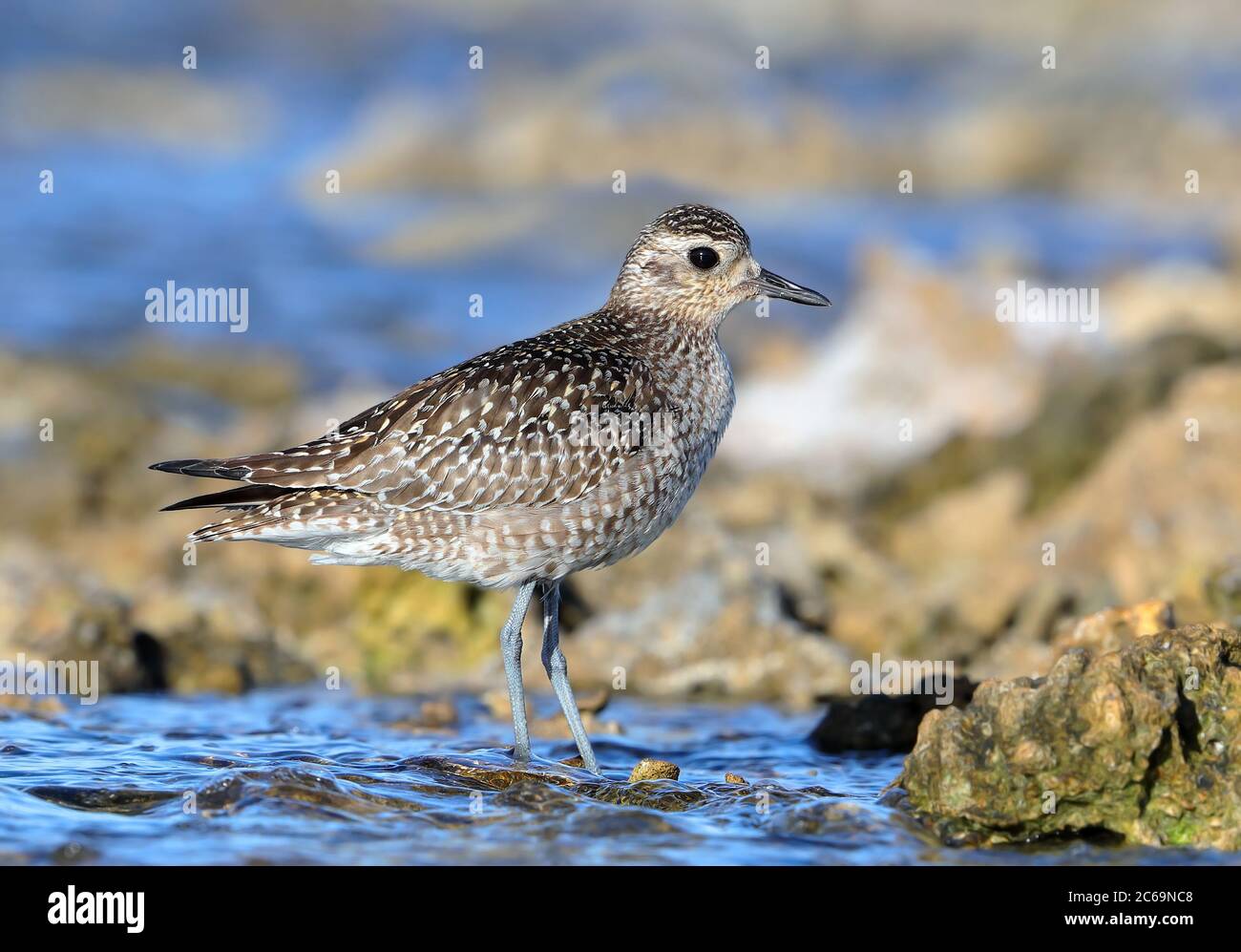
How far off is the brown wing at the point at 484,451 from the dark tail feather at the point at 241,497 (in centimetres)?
6

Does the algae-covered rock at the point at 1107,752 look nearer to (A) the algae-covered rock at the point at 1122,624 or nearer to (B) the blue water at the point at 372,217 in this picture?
(A) the algae-covered rock at the point at 1122,624

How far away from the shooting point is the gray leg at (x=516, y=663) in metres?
8.79

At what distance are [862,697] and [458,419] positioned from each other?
108 inches

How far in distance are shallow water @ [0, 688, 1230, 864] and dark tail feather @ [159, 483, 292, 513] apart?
127cm

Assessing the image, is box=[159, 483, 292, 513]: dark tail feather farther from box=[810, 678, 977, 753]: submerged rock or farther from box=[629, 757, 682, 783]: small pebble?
box=[810, 678, 977, 753]: submerged rock

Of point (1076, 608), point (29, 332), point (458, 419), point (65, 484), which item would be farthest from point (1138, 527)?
point (29, 332)

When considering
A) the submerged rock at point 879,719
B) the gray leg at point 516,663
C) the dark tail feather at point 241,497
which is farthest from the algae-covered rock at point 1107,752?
the dark tail feather at point 241,497

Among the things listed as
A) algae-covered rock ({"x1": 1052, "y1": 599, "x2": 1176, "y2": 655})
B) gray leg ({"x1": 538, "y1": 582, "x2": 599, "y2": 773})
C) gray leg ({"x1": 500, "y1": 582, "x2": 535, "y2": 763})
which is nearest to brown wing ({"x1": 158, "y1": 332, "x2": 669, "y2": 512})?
gray leg ({"x1": 500, "y1": 582, "x2": 535, "y2": 763})

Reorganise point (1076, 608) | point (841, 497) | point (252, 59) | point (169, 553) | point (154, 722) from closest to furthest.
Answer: point (154, 722), point (1076, 608), point (169, 553), point (841, 497), point (252, 59)

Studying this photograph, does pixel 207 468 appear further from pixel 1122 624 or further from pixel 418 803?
pixel 1122 624

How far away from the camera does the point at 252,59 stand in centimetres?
2452

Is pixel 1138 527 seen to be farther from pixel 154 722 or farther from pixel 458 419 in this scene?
pixel 154 722

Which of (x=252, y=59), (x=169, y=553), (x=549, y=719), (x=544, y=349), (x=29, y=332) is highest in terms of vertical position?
(x=252, y=59)

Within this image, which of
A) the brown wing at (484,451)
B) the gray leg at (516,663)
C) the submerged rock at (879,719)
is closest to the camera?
the brown wing at (484,451)
